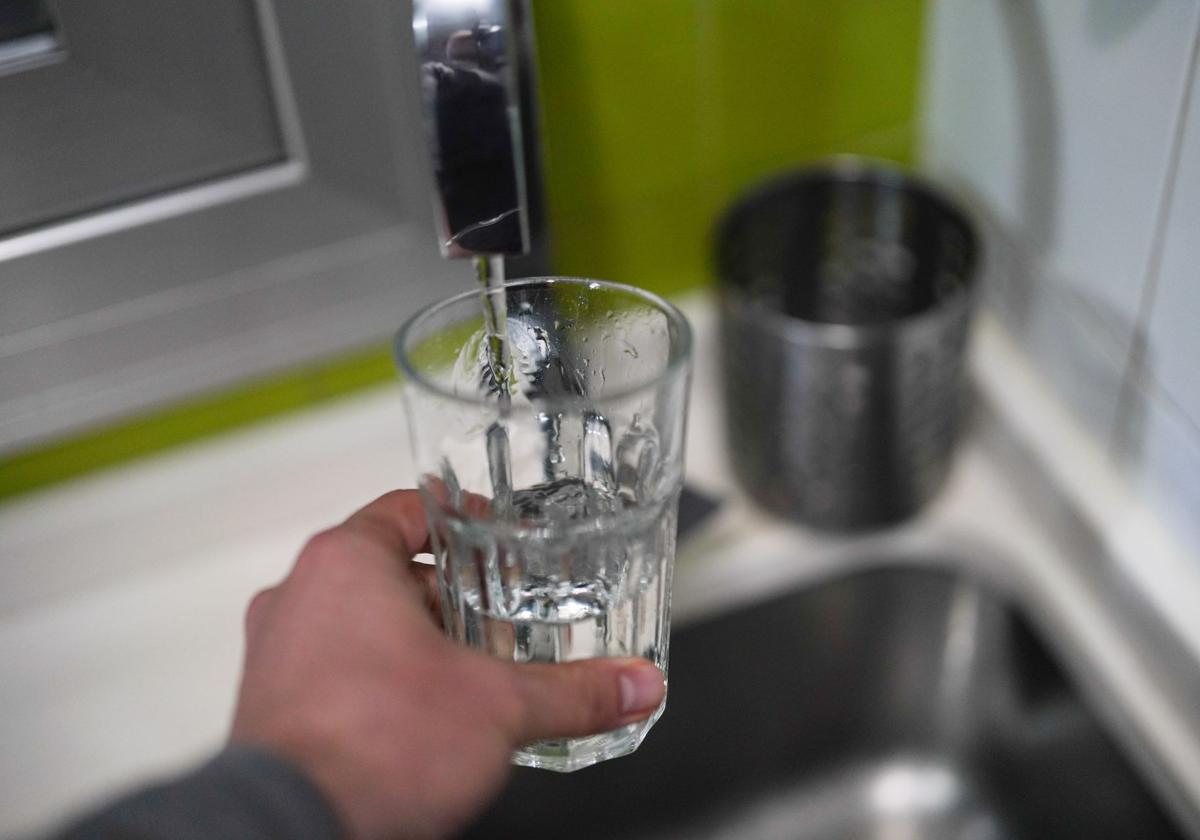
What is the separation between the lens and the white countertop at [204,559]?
62 cm

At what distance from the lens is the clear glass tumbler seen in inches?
12.9

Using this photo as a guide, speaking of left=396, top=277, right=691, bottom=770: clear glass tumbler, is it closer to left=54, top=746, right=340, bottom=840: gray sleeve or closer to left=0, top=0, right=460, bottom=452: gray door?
left=54, top=746, right=340, bottom=840: gray sleeve

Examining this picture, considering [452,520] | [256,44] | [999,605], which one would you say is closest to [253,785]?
[452,520]

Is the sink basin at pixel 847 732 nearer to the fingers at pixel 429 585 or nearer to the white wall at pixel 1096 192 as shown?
the white wall at pixel 1096 192

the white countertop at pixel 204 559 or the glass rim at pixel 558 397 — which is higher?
the glass rim at pixel 558 397

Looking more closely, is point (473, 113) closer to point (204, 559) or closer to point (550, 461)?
point (550, 461)

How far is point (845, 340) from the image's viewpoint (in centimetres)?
64

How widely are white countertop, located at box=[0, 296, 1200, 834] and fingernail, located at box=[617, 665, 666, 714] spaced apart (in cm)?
24

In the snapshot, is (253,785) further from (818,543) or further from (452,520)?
(818,543)

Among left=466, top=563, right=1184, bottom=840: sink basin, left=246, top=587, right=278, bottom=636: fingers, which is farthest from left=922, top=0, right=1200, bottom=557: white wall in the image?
left=246, top=587, right=278, bottom=636: fingers

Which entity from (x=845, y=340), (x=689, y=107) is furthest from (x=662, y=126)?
(x=845, y=340)

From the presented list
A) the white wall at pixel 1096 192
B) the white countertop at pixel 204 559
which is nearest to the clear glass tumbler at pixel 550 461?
the white countertop at pixel 204 559

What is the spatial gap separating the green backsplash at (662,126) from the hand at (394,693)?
0.39 m

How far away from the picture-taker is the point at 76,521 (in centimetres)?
70
